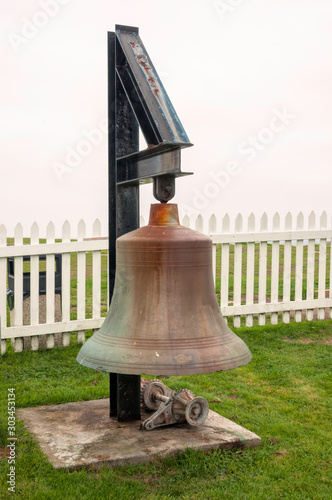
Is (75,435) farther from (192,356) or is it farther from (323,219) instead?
(323,219)

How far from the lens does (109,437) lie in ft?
12.1

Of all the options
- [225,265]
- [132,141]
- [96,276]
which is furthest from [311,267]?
[132,141]

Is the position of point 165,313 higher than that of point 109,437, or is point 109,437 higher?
point 165,313

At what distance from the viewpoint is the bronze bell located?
8.40ft

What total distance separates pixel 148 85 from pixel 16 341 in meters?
4.26

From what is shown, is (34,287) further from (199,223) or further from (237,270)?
(237,270)

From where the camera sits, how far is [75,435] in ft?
12.2

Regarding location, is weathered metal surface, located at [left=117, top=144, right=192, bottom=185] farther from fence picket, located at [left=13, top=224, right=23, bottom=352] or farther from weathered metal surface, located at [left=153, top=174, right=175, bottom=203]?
fence picket, located at [left=13, top=224, right=23, bottom=352]

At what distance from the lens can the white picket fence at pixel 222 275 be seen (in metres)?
6.26

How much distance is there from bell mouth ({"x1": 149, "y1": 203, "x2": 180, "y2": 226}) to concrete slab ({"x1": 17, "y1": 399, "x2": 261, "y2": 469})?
1599 mm

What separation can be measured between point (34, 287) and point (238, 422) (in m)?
3.14

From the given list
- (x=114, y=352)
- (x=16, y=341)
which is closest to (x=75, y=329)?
(x=16, y=341)

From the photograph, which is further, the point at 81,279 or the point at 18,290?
the point at 81,279

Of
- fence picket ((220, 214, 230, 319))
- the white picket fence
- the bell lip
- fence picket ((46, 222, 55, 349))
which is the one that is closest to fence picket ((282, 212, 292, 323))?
the white picket fence
